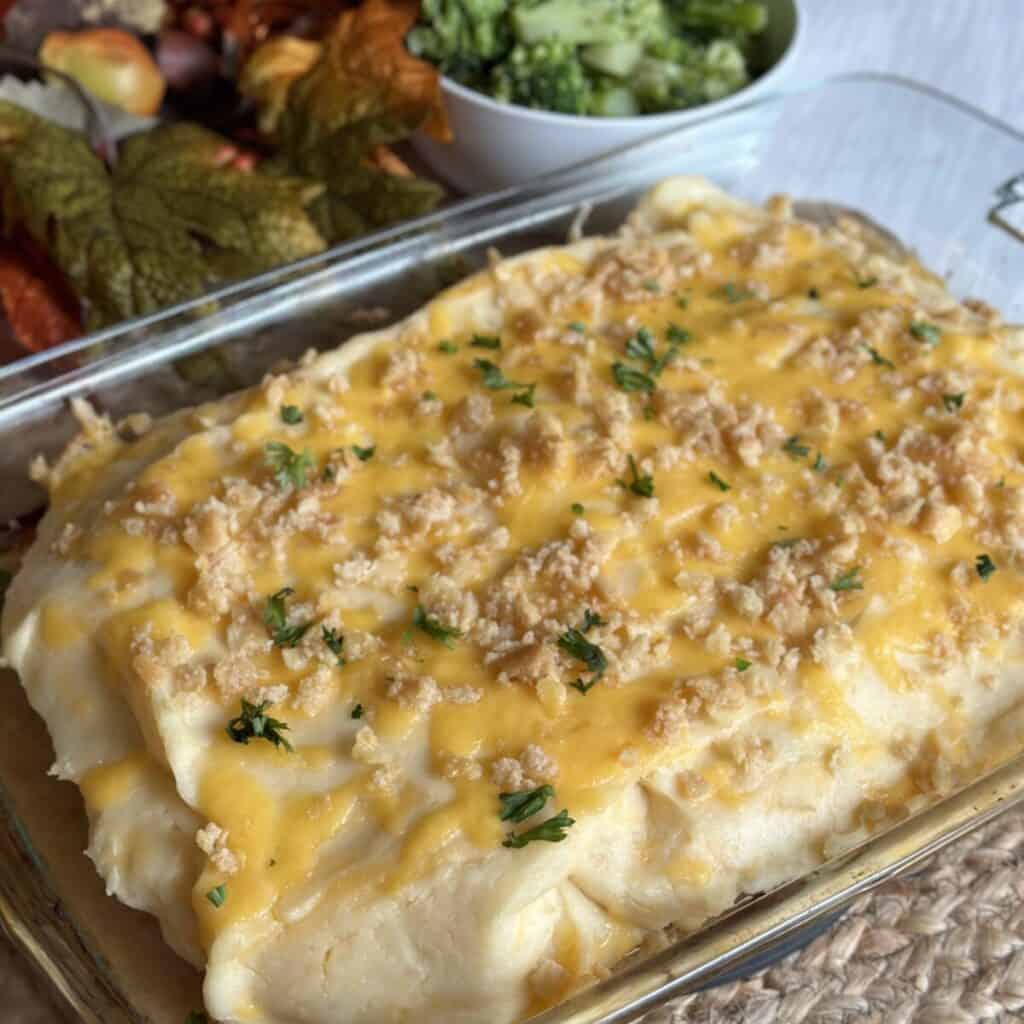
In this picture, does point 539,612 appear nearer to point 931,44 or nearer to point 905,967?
point 905,967

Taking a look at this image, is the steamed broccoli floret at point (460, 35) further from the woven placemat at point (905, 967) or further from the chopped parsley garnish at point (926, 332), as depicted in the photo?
the woven placemat at point (905, 967)

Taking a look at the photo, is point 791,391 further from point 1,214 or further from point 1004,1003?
point 1,214

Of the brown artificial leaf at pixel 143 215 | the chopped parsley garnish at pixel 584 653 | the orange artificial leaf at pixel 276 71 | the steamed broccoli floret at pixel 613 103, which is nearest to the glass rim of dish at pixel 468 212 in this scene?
the brown artificial leaf at pixel 143 215

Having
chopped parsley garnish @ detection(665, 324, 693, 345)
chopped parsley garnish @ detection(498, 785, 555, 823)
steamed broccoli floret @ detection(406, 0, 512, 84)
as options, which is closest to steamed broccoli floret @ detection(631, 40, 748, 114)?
steamed broccoli floret @ detection(406, 0, 512, 84)

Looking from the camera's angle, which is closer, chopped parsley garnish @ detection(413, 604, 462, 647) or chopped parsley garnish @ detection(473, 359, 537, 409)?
chopped parsley garnish @ detection(413, 604, 462, 647)

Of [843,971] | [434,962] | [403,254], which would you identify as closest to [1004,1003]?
[843,971]

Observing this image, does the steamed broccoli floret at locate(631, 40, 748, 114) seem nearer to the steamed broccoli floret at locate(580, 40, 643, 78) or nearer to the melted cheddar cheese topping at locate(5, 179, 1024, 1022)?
the steamed broccoli floret at locate(580, 40, 643, 78)

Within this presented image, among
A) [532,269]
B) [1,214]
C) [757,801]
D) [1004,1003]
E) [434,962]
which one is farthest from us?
[1,214]
